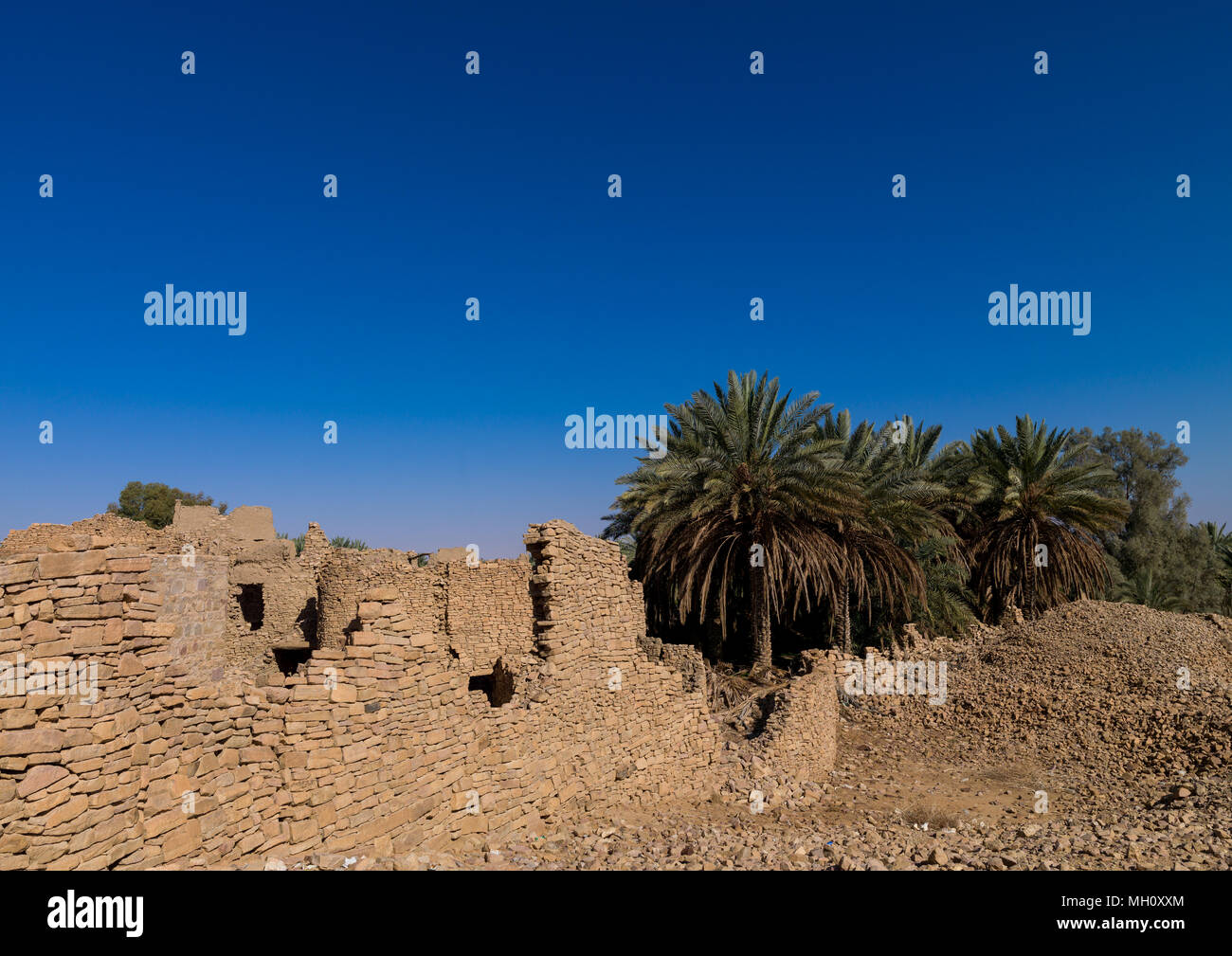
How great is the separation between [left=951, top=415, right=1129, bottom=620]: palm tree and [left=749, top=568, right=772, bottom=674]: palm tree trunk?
9.79 metres

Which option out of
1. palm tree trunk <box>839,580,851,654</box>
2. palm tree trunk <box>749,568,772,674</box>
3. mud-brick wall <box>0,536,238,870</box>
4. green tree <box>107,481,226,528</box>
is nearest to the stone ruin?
mud-brick wall <box>0,536,238,870</box>

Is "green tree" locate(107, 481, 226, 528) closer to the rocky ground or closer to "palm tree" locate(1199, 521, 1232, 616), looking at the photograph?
the rocky ground

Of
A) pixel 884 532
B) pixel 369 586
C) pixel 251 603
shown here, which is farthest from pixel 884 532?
pixel 251 603

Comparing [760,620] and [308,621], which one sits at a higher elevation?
[308,621]

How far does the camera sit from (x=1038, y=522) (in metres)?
22.2

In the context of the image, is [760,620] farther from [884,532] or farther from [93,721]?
[93,721]

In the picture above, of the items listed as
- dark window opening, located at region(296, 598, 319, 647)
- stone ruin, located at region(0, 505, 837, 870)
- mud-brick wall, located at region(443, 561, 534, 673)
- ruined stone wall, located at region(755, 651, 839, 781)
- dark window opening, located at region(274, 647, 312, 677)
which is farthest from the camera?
dark window opening, located at region(296, 598, 319, 647)

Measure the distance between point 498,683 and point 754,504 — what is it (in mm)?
7666

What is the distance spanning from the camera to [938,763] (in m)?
13.1

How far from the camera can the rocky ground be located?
6.97 m

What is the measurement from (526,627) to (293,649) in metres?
6.59

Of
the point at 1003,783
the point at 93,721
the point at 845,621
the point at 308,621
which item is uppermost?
the point at 93,721

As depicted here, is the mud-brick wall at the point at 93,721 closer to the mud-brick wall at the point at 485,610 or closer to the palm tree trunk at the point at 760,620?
the mud-brick wall at the point at 485,610
